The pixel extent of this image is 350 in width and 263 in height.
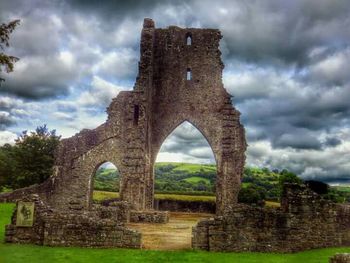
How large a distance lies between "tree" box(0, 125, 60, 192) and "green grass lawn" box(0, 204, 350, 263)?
2746 cm

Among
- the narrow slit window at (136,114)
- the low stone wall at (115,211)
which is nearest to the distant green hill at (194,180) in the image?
the narrow slit window at (136,114)

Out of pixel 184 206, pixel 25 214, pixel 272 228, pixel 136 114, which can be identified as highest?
pixel 136 114

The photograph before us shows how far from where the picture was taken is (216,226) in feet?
47.3

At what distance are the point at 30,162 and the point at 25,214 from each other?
2818cm

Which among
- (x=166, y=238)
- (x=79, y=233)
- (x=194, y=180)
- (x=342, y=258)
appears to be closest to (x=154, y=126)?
(x=166, y=238)

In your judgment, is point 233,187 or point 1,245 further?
point 233,187

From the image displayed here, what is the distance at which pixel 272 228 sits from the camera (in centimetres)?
1461

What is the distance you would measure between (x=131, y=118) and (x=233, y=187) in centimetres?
877

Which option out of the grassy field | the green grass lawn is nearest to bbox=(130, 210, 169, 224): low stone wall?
the green grass lawn

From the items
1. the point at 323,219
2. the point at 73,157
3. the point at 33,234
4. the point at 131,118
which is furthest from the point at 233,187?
the point at 33,234

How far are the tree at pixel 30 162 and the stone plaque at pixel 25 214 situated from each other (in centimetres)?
2633

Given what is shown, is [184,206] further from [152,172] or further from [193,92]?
[193,92]

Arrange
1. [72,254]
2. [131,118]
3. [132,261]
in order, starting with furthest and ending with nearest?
[131,118], [72,254], [132,261]

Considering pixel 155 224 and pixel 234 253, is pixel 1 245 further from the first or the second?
pixel 155 224
